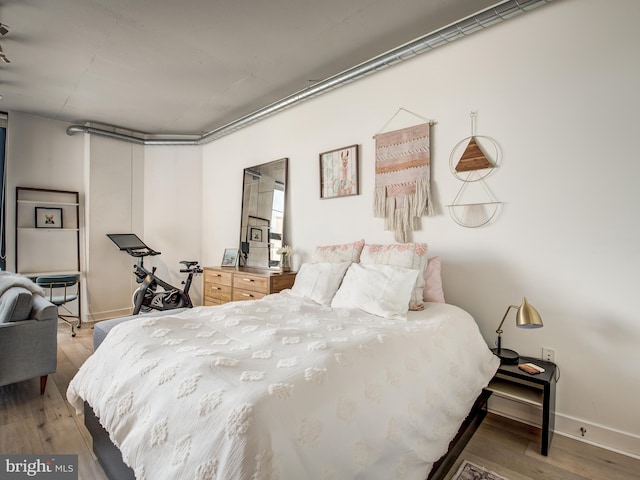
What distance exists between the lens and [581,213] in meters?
2.02

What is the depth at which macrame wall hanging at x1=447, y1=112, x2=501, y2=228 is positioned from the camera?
2362 mm

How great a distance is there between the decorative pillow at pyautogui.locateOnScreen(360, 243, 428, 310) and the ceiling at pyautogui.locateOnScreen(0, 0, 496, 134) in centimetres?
174

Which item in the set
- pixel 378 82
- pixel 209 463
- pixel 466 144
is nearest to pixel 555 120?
pixel 466 144

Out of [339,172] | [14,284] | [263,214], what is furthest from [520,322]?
[14,284]

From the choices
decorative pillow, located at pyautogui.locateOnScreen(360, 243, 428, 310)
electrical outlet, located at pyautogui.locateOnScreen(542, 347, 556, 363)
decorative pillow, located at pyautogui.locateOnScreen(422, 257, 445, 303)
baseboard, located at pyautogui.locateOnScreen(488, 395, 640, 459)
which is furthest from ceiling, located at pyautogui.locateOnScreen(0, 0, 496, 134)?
baseboard, located at pyautogui.locateOnScreen(488, 395, 640, 459)

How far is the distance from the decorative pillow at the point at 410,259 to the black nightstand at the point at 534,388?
66cm

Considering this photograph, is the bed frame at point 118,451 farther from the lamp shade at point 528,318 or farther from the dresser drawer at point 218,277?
the dresser drawer at point 218,277

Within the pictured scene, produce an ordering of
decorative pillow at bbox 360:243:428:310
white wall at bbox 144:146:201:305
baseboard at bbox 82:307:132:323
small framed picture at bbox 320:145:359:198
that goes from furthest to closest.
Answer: white wall at bbox 144:146:201:305, baseboard at bbox 82:307:132:323, small framed picture at bbox 320:145:359:198, decorative pillow at bbox 360:243:428:310

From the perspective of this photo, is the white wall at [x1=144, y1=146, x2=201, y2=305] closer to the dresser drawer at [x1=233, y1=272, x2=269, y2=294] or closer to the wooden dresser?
the wooden dresser

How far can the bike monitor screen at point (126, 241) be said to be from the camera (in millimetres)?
4508

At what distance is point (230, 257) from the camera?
4.41m

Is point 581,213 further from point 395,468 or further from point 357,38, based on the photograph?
point 357,38

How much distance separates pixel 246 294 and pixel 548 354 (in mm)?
2731

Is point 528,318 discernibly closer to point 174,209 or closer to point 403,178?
point 403,178
